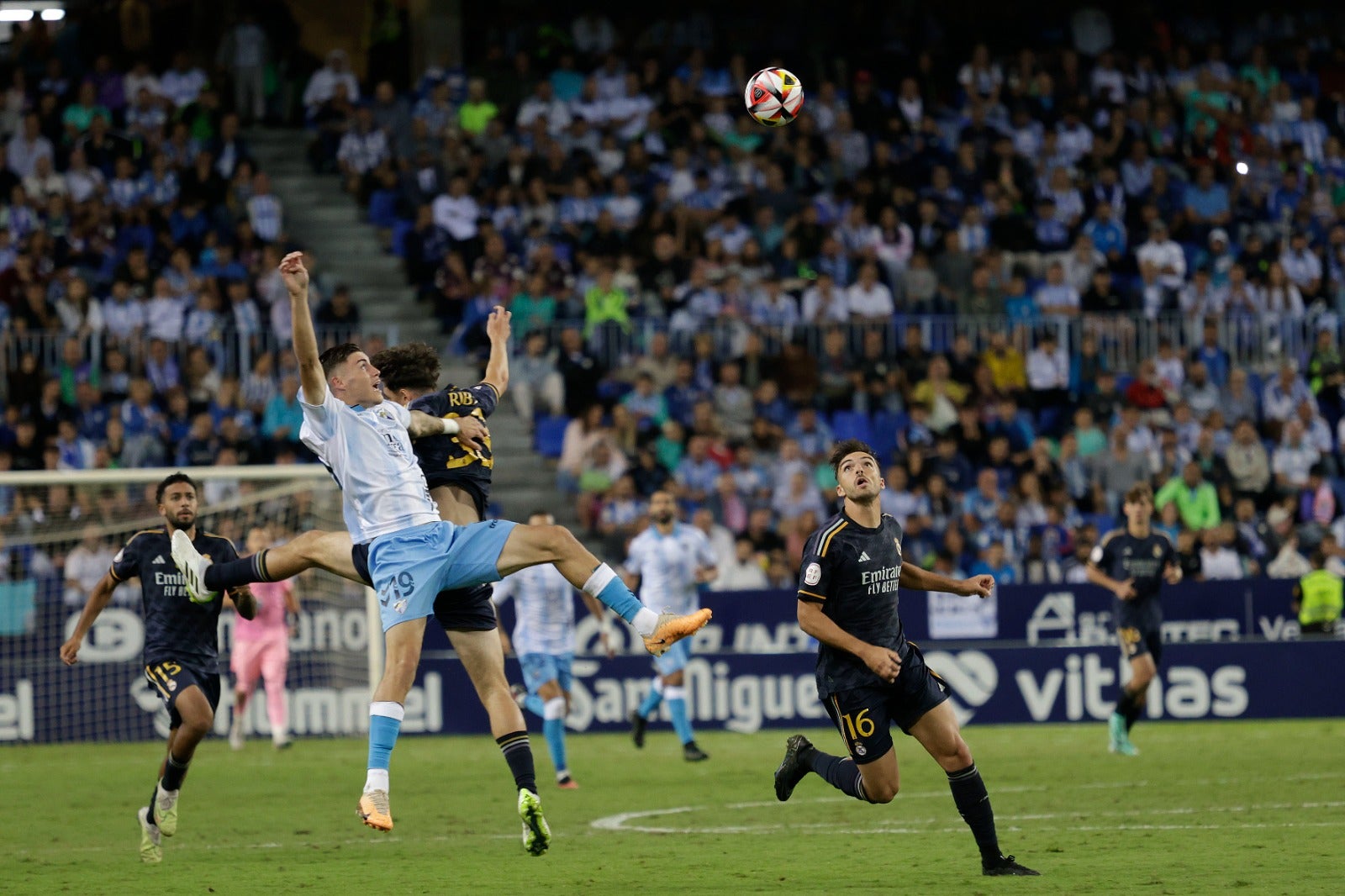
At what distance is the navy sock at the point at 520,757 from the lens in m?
9.70

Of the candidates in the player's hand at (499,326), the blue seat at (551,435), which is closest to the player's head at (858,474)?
the player's hand at (499,326)

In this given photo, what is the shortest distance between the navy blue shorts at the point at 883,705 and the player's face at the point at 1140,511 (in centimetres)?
804

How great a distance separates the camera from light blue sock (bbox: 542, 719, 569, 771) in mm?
15328

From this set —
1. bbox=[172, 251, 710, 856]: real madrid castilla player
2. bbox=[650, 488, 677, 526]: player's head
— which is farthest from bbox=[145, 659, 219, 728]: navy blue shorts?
bbox=[650, 488, 677, 526]: player's head

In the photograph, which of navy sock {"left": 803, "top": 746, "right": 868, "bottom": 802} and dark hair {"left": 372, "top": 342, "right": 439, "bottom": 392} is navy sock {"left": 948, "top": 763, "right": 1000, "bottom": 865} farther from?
dark hair {"left": 372, "top": 342, "right": 439, "bottom": 392}

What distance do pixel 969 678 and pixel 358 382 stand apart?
1174 cm

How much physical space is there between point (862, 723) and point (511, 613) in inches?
435

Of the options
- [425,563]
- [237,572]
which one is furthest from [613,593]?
[237,572]

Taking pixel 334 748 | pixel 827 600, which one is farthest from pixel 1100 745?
pixel 827 600

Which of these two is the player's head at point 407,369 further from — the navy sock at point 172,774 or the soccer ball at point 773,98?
the soccer ball at point 773,98

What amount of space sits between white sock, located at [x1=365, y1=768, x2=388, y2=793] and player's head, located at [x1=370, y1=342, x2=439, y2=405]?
7.07 ft

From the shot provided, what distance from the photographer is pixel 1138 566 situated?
1734 centimetres

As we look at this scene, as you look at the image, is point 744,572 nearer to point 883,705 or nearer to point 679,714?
point 679,714

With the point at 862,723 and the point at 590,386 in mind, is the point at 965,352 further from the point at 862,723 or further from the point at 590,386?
the point at 862,723
